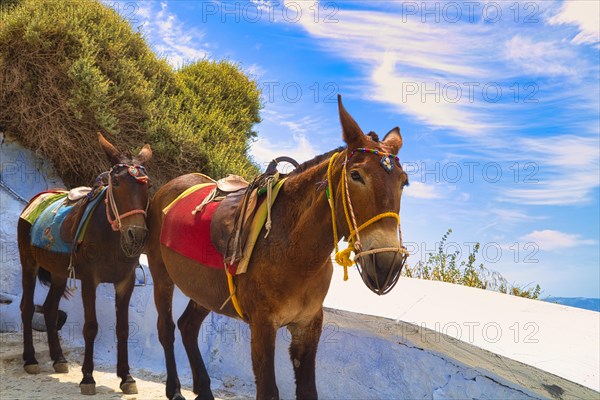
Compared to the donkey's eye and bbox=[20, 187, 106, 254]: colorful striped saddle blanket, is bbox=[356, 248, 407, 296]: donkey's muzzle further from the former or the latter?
bbox=[20, 187, 106, 254]: colorful striped saddle blanket

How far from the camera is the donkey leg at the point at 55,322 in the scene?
6004 mm

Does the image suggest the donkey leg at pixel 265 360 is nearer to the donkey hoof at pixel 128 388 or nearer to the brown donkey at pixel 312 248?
the brown donkey at pixel 312 248

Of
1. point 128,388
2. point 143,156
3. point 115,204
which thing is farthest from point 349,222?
point 128,388

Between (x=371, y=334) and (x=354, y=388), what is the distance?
52cm

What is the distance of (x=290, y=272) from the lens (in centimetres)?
299

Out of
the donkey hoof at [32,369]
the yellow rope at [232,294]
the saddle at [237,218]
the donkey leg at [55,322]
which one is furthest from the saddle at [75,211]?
the yellow rope at [232,294]

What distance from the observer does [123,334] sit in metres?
5.28

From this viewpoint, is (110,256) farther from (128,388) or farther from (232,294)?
(232,294)

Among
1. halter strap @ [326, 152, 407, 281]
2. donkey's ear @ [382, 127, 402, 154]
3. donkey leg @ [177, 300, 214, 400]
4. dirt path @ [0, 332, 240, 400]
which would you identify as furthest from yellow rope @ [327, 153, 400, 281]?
dirt path @ [0, 332, 240, 400]

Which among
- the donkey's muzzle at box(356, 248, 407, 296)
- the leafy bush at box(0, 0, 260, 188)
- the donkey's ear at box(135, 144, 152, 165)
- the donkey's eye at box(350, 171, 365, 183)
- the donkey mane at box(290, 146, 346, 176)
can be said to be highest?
the leafy bush at box(0, 0, 260, 188)

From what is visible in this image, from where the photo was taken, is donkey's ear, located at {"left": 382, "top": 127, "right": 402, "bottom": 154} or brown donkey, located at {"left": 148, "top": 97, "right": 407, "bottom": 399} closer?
brown donkey, located at {"left": 148, "top": 97, "right": 407, "bottom": 399}

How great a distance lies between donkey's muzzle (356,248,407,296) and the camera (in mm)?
2385

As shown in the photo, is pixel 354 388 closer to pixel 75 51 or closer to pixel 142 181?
pixel 142 181

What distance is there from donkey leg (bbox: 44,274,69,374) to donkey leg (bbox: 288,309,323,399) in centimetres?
401
